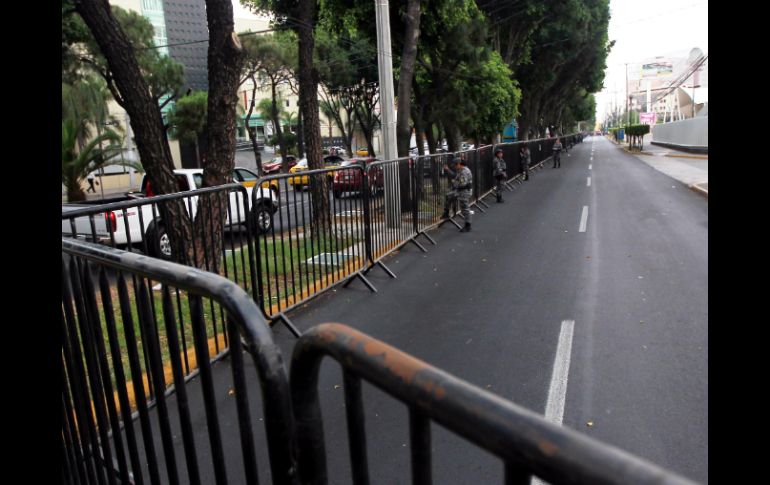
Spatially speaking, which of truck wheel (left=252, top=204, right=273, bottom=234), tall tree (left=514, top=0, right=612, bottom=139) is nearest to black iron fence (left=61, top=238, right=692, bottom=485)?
truck wheel (left=252, top=204, right=273, bottom=234)

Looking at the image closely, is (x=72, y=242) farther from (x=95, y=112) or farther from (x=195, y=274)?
(x=95, y=112)

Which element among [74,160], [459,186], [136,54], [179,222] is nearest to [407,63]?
[459,186]

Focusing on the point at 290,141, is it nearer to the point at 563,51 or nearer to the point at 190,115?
the point at 190,115

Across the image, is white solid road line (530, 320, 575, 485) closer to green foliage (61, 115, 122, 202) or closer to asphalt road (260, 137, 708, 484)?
asphalt road (260, 137, 708, 484)

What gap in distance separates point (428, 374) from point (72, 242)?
2260mm

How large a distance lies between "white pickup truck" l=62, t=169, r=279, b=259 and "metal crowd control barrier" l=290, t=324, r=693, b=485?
10.2 ft

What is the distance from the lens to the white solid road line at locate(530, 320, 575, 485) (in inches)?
164

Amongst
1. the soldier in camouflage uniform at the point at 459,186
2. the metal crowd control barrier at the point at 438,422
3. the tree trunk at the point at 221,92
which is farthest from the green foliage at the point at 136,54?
the metal crowd control barrier at the point at 438,422

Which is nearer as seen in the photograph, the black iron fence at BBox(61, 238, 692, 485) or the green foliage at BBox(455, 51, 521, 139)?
the black iron fence at BBox(61, 238, 692, 485)

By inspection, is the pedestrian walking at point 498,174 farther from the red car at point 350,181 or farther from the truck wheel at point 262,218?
the truck wheel at point 262,218

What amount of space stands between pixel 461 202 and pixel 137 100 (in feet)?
24.3

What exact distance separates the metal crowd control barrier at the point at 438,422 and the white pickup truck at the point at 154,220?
3.10 meters
